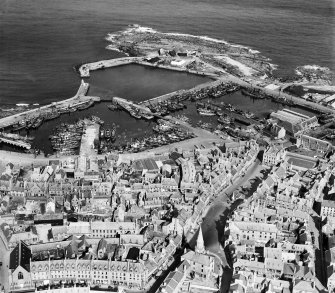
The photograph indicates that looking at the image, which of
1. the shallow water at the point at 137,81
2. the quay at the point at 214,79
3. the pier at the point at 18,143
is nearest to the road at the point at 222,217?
the quay at the point at 214,79

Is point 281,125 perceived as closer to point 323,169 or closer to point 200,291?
point 323,169

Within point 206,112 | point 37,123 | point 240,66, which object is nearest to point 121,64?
point 240,66

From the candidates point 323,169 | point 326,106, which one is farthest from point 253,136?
point 326,106

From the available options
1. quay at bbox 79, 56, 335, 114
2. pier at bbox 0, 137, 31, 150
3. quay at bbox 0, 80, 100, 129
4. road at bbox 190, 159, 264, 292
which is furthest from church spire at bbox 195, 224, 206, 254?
quay at bbox 79, 56, 335, 114

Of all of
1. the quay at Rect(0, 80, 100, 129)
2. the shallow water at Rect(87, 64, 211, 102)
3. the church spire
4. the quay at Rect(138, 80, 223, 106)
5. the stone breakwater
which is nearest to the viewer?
the church spire

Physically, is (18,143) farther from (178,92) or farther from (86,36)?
(86,36)

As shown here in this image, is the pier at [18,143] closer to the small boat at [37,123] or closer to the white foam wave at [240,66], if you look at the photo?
the small boat at [37,123]

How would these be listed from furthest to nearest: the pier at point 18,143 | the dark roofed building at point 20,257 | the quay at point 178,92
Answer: the quay at point 178,92
the pier at point 18,143
the dark roofed building at point 20,257

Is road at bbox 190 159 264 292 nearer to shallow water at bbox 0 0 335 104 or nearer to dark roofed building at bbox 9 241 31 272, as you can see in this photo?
dark roofed building at bbox 9 241 31 272
